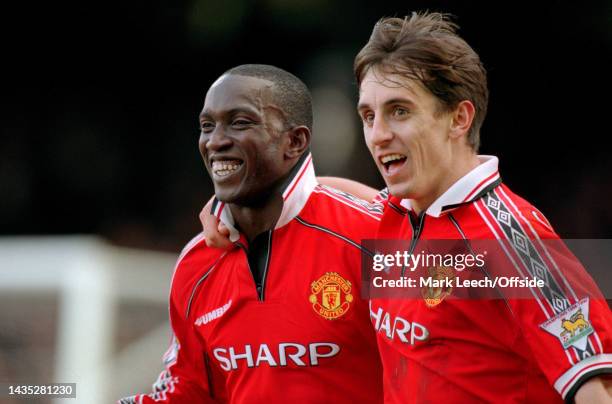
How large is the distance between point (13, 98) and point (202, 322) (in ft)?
19.8

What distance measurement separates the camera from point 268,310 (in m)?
3.48

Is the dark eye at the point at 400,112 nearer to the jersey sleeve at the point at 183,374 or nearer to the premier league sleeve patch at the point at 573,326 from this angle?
the premier league sleeve patch at the point at 573,326

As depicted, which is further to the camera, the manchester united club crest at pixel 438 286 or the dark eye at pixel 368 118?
the dark eye at pixel 368 118

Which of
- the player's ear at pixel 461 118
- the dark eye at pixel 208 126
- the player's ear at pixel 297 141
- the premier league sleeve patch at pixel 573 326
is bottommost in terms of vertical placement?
the premier league sleeve patch at pixel 573 326

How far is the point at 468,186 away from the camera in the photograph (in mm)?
2850

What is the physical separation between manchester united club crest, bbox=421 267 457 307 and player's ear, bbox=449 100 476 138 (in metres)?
0.44

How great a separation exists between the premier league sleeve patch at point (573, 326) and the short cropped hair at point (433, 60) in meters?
0.72

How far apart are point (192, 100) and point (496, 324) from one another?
6622mm

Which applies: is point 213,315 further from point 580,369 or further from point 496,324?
point 580,369

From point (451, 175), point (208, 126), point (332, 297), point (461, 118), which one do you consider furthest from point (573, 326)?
point (208, 126)

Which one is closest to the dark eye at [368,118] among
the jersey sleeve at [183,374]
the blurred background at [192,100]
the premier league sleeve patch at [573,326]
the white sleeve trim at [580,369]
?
the premier league sleeve patch at [573,326]

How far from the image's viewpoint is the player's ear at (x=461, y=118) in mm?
2947

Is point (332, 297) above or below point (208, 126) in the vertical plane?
below

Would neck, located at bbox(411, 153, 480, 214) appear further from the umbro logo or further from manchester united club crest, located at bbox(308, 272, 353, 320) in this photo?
the umbro logo
